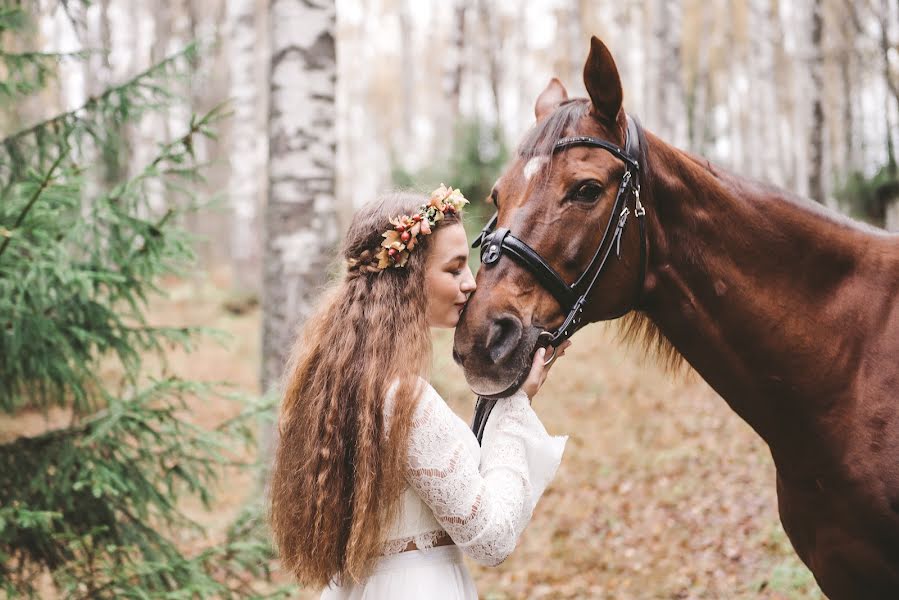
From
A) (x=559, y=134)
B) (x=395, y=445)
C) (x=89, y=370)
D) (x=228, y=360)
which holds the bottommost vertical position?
(x=228, y=360)

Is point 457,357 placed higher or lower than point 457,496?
higher

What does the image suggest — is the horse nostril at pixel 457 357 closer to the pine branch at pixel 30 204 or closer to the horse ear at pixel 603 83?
the horse ear at pixel 603 83

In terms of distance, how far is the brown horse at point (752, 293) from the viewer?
229 centimetres

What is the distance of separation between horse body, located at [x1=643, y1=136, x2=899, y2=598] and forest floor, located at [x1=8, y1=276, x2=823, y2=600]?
1.18ft

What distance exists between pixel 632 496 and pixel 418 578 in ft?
16.8

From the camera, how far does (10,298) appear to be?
327 centimetres

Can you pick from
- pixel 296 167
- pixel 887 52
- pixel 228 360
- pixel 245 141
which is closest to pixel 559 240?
pixel 296 167

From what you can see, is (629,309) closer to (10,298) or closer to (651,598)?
(10,298)

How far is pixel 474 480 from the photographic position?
6.48 feet

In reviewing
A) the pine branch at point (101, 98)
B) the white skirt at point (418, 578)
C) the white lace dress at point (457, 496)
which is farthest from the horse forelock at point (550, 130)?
the pine branch at point (101, 98)

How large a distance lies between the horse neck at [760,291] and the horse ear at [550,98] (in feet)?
1.50

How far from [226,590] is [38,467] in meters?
1.03

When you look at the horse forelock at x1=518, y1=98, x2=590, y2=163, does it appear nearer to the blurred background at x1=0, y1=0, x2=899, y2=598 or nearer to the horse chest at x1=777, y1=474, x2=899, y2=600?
the blurred background at x1=0, y1=0, x2=899, y2=598

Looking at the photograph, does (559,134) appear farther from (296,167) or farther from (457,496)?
(296,167)
